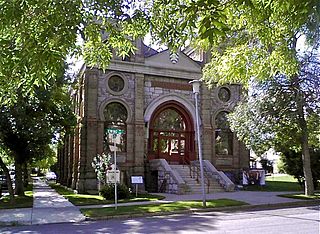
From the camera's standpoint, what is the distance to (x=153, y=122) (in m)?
26.3

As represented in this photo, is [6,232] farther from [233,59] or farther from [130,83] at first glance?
[130,83]

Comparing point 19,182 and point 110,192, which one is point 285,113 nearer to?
point 110,192

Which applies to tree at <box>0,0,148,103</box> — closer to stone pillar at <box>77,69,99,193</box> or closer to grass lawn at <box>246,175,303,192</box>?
stone pillar at <box>77,69,99,193</box>

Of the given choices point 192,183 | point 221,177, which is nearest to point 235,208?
point 192,183

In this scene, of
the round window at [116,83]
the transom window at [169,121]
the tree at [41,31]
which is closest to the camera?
the tree at [41,31]

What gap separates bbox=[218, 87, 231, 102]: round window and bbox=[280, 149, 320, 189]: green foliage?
639cm

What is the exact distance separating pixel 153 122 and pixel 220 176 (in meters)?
5.93

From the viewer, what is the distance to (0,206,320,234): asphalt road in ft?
31.7

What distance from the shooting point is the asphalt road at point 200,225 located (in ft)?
31.7

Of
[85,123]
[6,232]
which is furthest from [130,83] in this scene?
[6,232]

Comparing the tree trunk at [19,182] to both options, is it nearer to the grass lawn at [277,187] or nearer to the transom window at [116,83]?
the transom window at [116,83]

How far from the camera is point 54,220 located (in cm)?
1259

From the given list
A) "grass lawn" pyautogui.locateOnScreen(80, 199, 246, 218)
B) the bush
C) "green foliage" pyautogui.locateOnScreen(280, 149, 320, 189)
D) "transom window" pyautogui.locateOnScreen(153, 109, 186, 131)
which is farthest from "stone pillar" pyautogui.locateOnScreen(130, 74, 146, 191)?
"grass lawn" pyautogui.locateOnScreen(80, 199, 246, 218)

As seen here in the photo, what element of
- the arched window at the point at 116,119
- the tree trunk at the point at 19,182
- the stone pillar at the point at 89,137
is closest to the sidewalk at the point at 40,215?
the stone pillar at the point at 89,137
